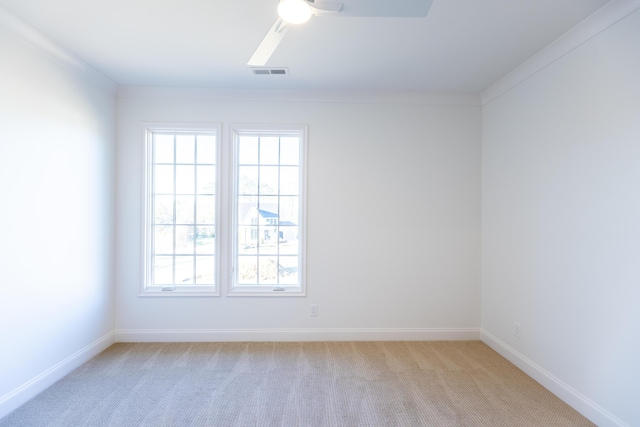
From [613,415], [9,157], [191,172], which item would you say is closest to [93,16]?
[9,157]

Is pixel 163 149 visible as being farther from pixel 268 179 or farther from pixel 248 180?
pixel 268 179

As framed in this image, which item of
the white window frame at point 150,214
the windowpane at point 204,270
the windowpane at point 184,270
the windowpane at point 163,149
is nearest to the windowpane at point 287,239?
the white window frame at point 150,214

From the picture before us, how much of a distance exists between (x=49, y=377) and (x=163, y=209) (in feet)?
5.63

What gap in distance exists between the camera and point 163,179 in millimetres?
3541

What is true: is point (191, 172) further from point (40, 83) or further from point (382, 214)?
point (382, 214)

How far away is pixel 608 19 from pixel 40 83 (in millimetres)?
4016

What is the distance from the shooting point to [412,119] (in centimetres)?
353

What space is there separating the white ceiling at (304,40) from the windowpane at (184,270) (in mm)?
1858

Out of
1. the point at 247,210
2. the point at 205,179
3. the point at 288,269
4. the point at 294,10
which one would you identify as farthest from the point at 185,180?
the point at 294,10

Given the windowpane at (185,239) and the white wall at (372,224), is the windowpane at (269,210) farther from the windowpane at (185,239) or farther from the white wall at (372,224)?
the windowpane at (185,239)

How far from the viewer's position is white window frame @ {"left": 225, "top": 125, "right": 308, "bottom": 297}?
3475 mm

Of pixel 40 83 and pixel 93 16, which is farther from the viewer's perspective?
pixel 40 83

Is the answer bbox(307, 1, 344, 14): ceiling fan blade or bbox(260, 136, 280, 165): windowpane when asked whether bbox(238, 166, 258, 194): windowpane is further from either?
bbox(307, 1, 344, 14): ceiling fan blade

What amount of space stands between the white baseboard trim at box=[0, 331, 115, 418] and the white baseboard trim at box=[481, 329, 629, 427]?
3.92m
